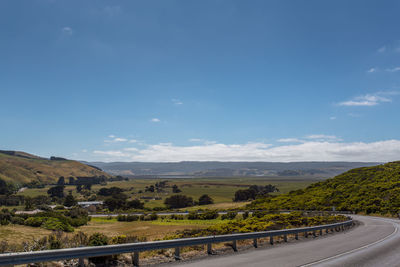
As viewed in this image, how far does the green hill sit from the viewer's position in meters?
54.7

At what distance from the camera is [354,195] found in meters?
64.4

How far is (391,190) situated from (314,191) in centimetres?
2110

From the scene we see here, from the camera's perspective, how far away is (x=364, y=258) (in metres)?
12.8

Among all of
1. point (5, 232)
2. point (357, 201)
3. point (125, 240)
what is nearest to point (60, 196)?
point (5, 232)

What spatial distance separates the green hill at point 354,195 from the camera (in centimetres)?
5466

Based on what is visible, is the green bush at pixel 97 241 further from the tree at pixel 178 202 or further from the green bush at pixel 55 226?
the tree at pixel 178 202

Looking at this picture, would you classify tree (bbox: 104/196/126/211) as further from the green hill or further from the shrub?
the shrub

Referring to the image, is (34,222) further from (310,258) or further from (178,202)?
(178,202)

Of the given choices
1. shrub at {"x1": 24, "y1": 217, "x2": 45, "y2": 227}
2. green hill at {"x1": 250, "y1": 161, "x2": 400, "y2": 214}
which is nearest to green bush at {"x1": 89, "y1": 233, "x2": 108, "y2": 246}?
shrub at {"x1": 24, "y1": 217, "x2": 45, "y2": 227}

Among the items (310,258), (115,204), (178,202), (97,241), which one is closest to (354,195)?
(178,202)

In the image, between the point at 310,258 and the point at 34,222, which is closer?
the point at 310,258

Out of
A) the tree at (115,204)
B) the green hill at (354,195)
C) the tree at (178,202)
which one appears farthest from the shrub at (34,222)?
the tree at (178,202)

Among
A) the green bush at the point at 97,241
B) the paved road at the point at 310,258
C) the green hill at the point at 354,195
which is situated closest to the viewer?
the paved road at the point at 310,258

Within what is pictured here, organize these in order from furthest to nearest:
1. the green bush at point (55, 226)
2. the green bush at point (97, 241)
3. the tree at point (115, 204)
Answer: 1. the tree at point (115, 204)
2. the green bush at point (55, 226)
3. the green bush at point (97, 241)
